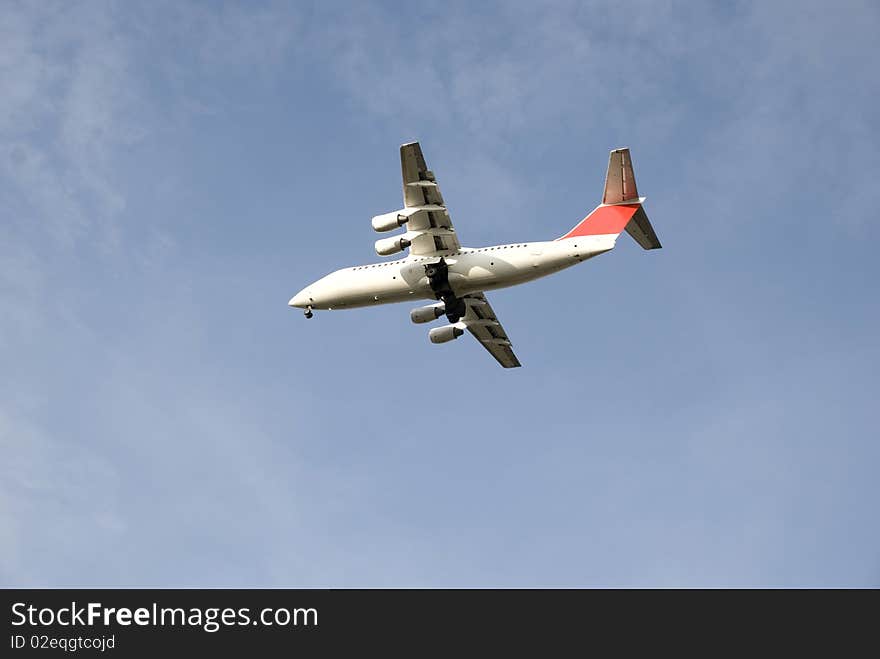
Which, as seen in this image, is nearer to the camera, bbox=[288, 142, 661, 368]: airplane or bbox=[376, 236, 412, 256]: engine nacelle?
bbox=[288, 142, 661, 368]: airplane

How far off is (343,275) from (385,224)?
14.5ft

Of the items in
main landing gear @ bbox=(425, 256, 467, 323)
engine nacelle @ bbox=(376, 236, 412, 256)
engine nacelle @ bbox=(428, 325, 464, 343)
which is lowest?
main landing gear @ bbox=(425, 256, 467, 323)

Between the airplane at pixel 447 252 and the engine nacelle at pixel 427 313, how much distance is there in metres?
0.04

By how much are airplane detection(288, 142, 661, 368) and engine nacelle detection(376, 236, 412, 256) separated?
0.02 metres

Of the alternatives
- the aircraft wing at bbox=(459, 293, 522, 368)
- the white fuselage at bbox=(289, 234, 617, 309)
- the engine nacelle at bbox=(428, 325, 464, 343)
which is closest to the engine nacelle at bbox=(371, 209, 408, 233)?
the white fuselage at bbox=(289, 234, 617, 309)

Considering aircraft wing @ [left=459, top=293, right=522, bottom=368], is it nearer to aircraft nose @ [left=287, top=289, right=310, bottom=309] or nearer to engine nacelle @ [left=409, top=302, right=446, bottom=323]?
engine nacelle @ [left=409, top=302, right=446, bottom=323]

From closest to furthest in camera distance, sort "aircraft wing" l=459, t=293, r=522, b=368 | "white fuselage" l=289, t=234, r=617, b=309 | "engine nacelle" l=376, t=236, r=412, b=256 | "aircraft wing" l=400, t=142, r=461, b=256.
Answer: "aircraft wing" l=400, t=142, r=461, b=256 → "white fuselage" l=289, t=234, r=617, b=309 → "engine nacelle" l=376, t=236, r=412, b=256 → "aircraft wing" l=459, t=293, r=522, b=368

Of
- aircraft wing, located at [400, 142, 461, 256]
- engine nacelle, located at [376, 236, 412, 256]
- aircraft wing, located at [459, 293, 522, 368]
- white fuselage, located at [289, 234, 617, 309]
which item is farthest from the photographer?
aircraft wing, located at [459, 293, 522, 368]

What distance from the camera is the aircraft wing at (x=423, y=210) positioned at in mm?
41250

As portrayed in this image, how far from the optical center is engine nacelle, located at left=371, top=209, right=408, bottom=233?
4259 centimetres

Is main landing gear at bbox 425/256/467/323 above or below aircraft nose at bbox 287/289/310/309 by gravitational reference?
below

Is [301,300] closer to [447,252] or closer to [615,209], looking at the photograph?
[447,252]

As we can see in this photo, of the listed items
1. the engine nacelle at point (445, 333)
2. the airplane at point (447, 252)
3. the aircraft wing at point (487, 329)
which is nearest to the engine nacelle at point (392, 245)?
the airplane at point (447, 252)
